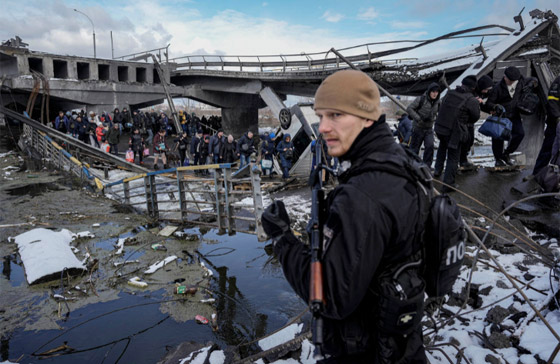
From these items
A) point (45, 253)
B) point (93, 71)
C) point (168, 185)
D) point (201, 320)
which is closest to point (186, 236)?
point (45, 253)

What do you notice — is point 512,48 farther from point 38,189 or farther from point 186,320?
point 38,189

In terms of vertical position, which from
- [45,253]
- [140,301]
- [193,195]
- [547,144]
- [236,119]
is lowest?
[140,301]

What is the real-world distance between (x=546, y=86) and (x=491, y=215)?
4.82 meters

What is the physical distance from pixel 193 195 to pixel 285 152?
4312 millimetres

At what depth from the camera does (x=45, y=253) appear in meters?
5.45

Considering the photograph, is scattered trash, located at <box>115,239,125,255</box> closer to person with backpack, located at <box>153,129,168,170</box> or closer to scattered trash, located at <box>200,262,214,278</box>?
scattered trash, located at <box>200,262,214,278</box>

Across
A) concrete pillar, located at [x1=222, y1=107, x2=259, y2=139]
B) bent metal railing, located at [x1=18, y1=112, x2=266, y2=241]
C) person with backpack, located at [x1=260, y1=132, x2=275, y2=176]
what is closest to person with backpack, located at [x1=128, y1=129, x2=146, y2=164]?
bent metal railing, located at [x1=18, y1=112, x2=266, y2=241]

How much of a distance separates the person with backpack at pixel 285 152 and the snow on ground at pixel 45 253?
293 inches

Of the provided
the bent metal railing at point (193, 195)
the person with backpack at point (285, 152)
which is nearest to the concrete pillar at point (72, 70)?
the bent metal railing at point (193, 195)

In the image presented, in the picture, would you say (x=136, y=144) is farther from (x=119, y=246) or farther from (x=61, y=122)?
(x=119, y=246)

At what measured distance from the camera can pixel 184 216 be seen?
7742mm

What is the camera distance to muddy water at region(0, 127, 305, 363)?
3.81 meters

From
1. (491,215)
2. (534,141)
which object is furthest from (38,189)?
(534,141)

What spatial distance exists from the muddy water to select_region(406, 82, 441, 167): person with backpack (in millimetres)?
4074
